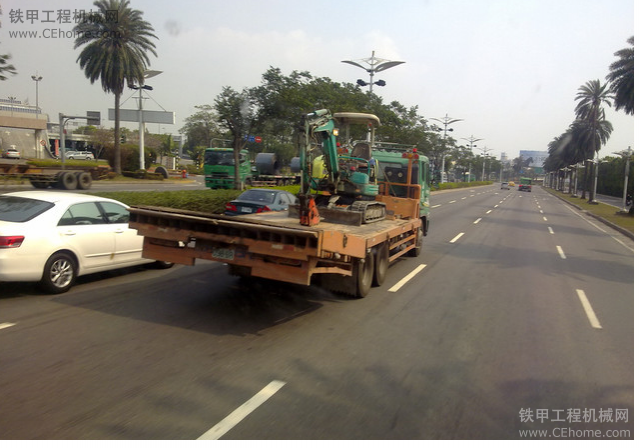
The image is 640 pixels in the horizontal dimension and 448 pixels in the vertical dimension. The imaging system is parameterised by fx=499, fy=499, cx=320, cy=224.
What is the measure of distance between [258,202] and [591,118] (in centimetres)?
5204

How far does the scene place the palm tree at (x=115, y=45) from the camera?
3597 cm

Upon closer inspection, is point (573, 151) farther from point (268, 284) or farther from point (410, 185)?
point (268, 284)

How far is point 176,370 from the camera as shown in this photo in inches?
187

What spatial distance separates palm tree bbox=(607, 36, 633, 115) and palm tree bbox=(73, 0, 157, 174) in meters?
32.0

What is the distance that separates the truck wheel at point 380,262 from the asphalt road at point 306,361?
243 mm

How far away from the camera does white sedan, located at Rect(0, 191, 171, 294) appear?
6527 mm

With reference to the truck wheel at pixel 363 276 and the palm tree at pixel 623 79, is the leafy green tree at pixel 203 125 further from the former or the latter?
the truck wheel at pixel 363 276

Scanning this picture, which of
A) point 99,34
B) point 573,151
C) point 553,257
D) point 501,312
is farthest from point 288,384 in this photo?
point 573,151

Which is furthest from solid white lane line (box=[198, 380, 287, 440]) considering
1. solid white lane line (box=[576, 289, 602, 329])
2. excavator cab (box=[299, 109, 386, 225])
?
solid white lane line (box=[576, 289, 602, 329])

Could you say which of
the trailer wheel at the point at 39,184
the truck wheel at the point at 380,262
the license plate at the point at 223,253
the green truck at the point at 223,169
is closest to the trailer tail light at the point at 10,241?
the license plate at the point at 223,253

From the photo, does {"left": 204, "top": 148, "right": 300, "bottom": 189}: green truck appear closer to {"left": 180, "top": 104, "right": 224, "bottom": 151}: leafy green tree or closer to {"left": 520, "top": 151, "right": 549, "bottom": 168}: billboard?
{"left": 180, "top": 104, "right": 224, "bottom": 151}: leafy green tree

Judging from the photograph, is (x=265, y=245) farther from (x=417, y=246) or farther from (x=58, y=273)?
(x=417, y=246)

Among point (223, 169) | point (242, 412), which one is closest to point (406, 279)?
point (242, 412)

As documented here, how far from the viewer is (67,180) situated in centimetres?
2611
